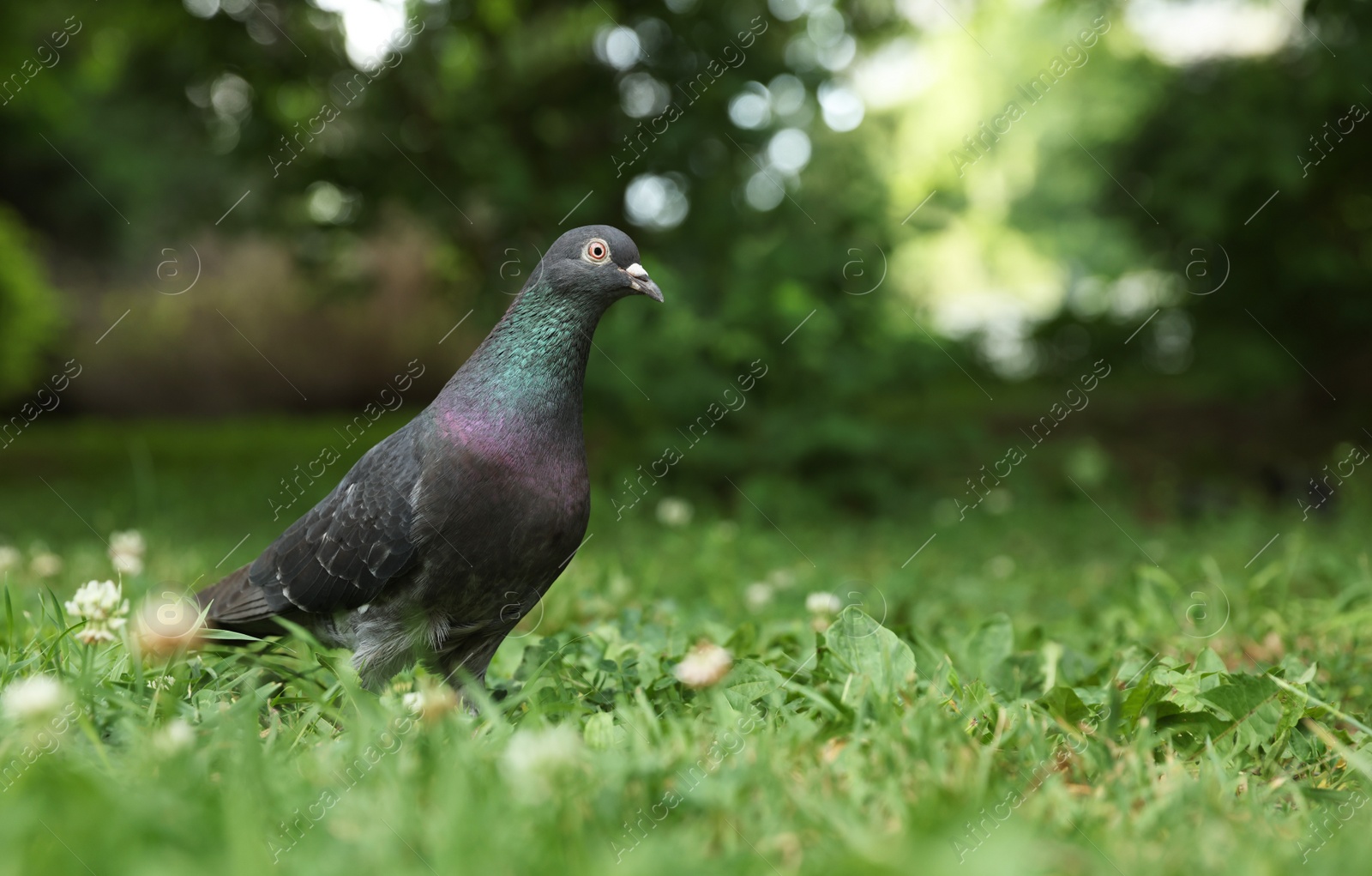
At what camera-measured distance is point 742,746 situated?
177cm

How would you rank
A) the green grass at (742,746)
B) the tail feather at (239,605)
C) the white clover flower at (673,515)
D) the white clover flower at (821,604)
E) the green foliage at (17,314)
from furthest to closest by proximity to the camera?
the green foliage at (17,314)
the white clover flower at (673,515)
the white clover flower at (821,604)
the tail feather at (239,605)
the green grass at (742,746)

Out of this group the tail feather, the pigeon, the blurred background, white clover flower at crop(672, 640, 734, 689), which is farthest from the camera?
the blurred background

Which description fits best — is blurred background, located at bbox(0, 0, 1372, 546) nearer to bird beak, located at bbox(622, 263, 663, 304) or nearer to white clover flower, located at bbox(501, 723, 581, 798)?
bird beak, located at bbox(622, 263, 663, 304)

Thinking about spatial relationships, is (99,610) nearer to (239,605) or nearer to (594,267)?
(239,605)

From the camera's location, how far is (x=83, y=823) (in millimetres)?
1332

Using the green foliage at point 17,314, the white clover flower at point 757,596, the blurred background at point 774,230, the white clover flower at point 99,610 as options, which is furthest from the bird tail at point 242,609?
the green foliage at point 17,314

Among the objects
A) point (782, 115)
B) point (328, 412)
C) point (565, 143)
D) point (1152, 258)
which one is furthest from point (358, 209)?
point (328, 412)

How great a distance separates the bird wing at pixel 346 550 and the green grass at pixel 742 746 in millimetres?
146

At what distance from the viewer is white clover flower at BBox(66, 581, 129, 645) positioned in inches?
90.4

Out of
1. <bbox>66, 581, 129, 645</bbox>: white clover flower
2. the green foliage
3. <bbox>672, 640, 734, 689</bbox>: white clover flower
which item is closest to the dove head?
<bbox>672, 640, 734, 689</bbox>: white clover flower

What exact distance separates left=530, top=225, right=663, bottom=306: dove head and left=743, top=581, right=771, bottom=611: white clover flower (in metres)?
1.52

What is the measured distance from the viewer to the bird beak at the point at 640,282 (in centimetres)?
243

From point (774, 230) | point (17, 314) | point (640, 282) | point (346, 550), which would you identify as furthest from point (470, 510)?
point (17, 314)

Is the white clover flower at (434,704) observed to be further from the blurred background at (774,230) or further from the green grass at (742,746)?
the blurred background at (774,230)
